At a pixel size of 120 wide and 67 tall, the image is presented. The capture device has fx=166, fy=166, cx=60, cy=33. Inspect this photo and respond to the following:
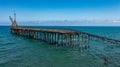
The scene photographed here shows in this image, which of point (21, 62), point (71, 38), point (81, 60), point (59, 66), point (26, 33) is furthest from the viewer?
point (26, 33)

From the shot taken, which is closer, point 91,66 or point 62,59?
point 91,66

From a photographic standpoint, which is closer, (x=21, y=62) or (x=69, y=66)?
(x=69, y=66)

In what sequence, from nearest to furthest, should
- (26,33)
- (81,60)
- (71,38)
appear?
(81,60)
(71,38)
(26,33)

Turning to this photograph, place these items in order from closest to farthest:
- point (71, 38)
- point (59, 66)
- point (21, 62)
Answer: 1. point (59, 66)
2. point (21, 62)
3. point (71, 38)

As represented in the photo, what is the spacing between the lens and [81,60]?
86.8ft

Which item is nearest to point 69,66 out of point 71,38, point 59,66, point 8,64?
point 59,66

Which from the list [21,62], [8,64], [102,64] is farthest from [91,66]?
[8,64]

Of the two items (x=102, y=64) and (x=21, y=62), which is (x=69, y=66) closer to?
(x=102, y=64)

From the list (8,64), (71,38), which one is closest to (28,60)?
(8,64)

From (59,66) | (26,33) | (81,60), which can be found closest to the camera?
(59,66)

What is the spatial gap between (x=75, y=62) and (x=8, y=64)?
982 cm

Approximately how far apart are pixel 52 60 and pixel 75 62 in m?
3.63

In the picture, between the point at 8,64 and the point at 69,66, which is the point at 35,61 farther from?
the point at 69,66

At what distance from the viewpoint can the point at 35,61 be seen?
25.2 metres
